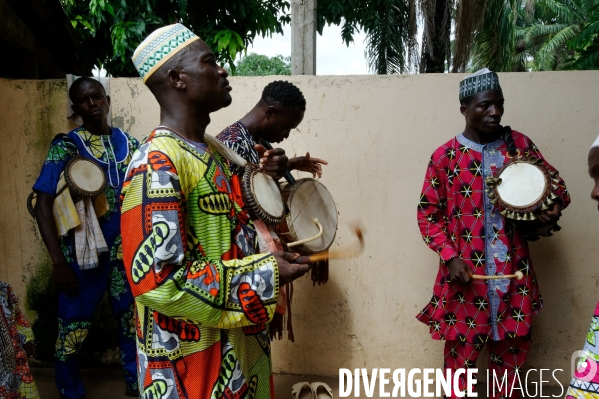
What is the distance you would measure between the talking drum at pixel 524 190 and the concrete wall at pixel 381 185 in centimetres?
79

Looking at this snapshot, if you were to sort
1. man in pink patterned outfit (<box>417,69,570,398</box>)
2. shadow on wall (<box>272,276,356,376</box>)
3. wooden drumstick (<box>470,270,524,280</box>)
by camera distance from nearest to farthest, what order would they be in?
wooden drumstick (<box>470,270,524,280</box>) → man in pink patterned outfit (<box>417,69,570,398</box>) → shadow on wall (<box>272,276,356,376</box>)

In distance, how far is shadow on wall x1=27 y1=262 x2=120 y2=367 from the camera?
3674 millimetres

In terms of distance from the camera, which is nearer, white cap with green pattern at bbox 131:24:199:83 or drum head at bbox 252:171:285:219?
white cap with green pattern at bbox 131:24:199:83

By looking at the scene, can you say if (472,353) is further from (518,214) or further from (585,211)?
(585,211)

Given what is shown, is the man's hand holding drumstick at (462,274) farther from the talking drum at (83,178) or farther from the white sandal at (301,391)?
the talking drum at (83,178)

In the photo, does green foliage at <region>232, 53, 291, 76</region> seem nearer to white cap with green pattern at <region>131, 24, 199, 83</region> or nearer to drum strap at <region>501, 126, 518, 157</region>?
drum strap at <region>501, 126, 518, 157</region>

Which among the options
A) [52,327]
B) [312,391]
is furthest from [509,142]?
[52,327]

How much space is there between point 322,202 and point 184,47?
4.38 feet

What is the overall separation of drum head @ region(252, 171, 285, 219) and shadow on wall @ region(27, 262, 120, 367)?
226 cm

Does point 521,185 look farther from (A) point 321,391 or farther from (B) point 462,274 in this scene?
(A) point 321,391

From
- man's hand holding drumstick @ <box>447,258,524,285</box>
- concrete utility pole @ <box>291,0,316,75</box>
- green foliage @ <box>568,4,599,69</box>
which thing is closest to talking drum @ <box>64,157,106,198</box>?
concrete utility pole @ <box>291,0,316,75</box>

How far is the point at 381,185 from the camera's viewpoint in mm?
3521

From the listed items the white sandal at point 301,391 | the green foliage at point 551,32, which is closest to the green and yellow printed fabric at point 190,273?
the white sandal at point 301,391

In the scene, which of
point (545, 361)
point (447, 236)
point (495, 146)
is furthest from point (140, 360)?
point (545, 361)
